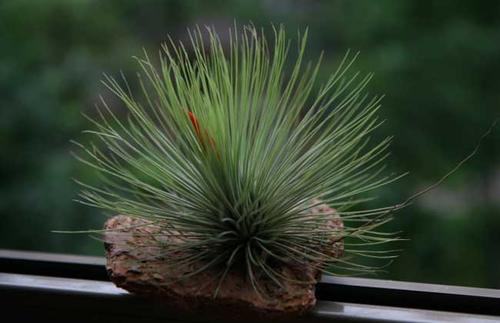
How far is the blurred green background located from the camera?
234cm

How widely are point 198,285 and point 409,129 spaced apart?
5.74 feet

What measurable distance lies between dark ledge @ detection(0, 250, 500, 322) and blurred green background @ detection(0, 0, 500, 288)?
4.16ft

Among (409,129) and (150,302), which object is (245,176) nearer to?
(150,302)

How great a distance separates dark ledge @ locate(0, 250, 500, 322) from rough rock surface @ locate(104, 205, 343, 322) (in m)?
0.06

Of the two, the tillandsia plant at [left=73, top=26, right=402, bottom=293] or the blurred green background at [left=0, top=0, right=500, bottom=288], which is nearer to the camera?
the tillandsia plant at [left=73, top=26, right=402, bottom=293]

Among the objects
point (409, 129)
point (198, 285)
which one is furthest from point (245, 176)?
A: point (409, 129)

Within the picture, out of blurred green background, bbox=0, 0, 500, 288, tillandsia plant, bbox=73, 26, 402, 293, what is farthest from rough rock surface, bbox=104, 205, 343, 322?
blurred green background, bbox=0, 0, 500, 288

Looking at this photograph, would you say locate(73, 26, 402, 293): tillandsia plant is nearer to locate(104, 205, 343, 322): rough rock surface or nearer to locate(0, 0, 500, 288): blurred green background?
locate(104, 205, 343, 322): rough rock surface

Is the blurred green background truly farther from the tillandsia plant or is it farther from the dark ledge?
the tillandsia plant

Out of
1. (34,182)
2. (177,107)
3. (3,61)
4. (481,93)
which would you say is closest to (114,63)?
(3,61)

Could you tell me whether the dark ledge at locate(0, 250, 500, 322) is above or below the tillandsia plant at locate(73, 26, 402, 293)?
below

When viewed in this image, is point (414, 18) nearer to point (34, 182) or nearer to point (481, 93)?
point (481, 93)

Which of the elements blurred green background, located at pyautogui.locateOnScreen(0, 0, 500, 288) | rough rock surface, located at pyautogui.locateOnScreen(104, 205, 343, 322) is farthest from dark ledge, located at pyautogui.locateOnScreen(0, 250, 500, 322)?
blurred green background, located at pyautogui.locateOnScreen(0, 0, 500, 288)

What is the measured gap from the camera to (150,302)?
2.84 ft
